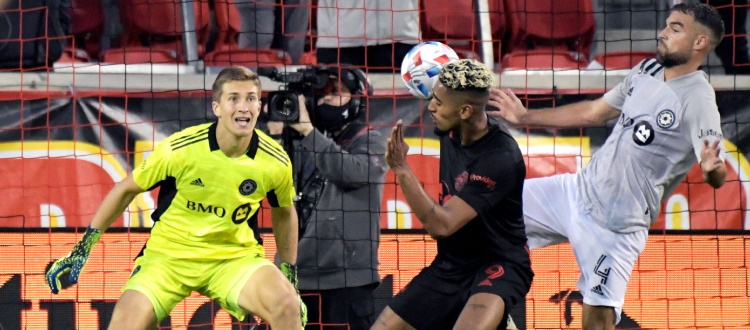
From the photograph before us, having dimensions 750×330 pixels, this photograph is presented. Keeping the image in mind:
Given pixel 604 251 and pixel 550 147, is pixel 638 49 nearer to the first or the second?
pixel 550 147

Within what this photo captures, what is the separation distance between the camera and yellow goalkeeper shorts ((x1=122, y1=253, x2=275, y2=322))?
6.14m

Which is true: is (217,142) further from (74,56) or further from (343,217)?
(74,56)

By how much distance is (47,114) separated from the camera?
772 cm

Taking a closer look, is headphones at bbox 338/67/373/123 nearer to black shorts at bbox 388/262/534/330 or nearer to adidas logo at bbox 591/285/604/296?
black shorts at bbox 388/262/534/330

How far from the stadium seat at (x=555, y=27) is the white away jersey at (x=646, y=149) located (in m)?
2.22

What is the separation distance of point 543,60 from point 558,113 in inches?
76.9

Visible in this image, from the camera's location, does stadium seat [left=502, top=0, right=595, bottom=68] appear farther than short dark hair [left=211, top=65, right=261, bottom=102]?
Yes

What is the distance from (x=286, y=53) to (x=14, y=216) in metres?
2.08

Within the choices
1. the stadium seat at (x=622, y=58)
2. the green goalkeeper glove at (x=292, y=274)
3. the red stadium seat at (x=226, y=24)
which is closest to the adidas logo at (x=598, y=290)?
the green goalkeeper glove at (x=292, y=274)

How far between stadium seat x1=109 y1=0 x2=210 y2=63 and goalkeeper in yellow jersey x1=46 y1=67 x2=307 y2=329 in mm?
2298

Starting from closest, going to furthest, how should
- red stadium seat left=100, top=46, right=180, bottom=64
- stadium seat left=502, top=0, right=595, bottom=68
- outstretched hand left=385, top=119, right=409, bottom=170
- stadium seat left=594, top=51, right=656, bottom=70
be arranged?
outstretched hand left=385, top=119, right=409, bottom=170 < red stadium seat left=100, top=46, right=180, bottom=64 < stadium seat left=594, top=51, right=656, bottom=70 < stadium seat left=502, top=0, right=595, bottom=68

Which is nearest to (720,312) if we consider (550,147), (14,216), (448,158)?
(550,147)

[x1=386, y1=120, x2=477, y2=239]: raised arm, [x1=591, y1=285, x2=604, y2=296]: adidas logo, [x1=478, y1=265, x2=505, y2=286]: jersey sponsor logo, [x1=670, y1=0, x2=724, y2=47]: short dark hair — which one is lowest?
[x1=591, y1=285, x2=604, y2=296]: adidas logo

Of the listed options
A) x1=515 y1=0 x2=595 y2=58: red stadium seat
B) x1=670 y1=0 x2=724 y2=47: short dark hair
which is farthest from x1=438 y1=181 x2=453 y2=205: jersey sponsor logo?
x1=515 y1=0 x2=595 y2=58: red stadium seat
